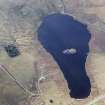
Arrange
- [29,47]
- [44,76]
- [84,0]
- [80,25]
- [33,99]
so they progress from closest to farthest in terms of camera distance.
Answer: [33,99] < [44,76] < [29,47] < [80,25] < [84,0]

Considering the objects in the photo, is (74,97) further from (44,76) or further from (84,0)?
(84,0)

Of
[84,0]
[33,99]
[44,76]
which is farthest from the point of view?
[84,0]

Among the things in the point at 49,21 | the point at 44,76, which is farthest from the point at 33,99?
the point at 49,21

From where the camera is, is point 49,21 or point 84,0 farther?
point 84,0

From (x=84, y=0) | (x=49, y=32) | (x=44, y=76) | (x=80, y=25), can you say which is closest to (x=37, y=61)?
(x=44, y=76)

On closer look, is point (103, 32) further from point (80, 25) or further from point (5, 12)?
point (5, 12)

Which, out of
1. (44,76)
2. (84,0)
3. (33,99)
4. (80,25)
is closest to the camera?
(33,99)
